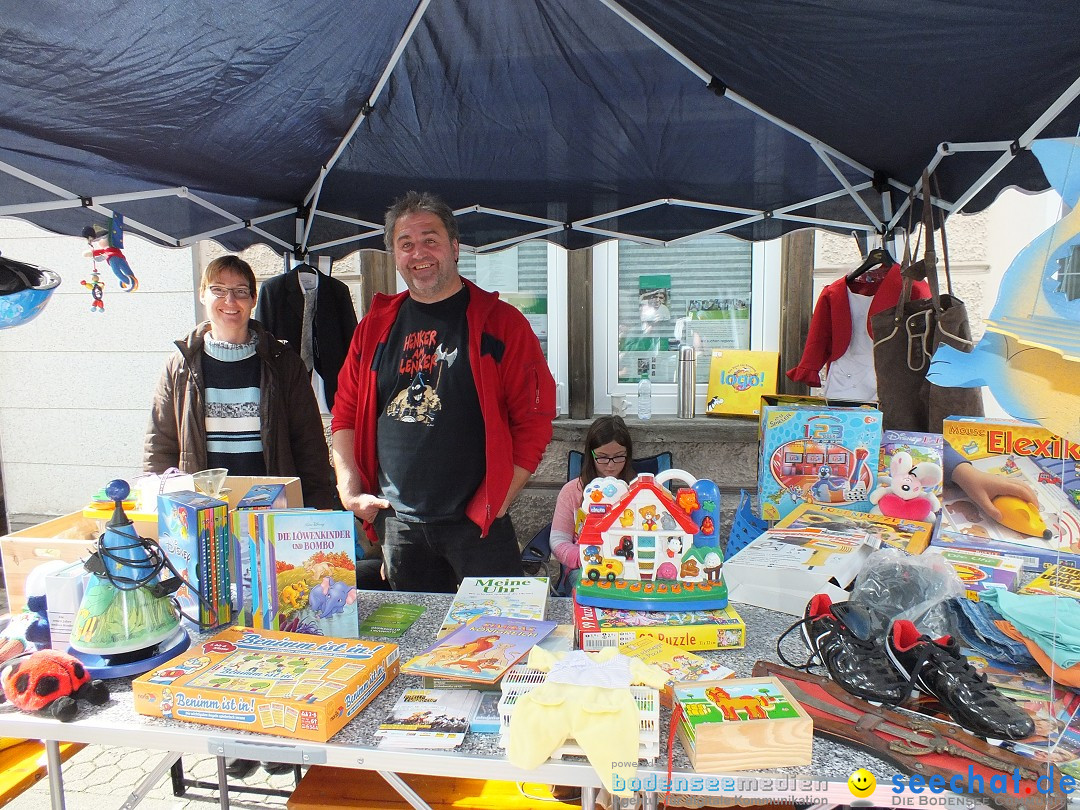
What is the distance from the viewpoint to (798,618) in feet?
5.31

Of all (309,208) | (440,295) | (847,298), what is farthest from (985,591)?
(309,208)

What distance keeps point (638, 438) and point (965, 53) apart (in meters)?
2.82

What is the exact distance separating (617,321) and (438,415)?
2418 mm

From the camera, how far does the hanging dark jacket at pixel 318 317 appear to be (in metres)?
3.47

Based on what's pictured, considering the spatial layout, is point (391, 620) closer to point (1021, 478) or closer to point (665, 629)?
point (665, 629)

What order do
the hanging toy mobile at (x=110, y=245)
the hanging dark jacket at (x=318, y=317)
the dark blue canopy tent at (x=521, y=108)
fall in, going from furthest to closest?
the hanging dark jacket at (x=318, y=317)
the hanging toy mobile at (x=110, y=245)
the dark blue canopy tent at (x=521, y=108)

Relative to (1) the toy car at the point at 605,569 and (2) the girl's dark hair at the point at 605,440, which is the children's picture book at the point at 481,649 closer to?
(1) the toy car at the point at 605,569

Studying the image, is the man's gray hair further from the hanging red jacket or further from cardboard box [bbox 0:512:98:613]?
the hanging red jacket

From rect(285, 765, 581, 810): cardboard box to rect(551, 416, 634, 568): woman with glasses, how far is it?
1.41 m

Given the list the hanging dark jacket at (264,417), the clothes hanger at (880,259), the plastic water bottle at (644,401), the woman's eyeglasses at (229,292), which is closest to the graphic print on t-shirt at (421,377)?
the hanging dark jacket at (264,417)

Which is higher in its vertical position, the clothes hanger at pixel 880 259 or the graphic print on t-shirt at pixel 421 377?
the clothes hanger at pixel 880 259

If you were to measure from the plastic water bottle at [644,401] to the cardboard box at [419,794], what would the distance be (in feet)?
9.98

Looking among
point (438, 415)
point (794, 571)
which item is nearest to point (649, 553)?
point (794, 571)

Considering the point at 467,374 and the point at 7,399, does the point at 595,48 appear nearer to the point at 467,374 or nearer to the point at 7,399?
the point at 467,374
